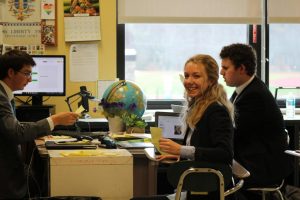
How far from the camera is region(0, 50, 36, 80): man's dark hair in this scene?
2.67m

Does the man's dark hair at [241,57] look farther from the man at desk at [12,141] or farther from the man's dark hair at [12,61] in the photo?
the man's dark hair at [12,61]

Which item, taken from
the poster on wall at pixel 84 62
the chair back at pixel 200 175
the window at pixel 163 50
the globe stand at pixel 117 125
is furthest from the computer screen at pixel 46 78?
the chair back at pixel 200 175

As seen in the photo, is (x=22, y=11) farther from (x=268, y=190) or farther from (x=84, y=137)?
(x=268, y=190)

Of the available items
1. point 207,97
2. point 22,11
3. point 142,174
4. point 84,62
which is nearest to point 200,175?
point 207,97

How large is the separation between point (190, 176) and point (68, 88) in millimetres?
2400

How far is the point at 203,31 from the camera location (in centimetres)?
454

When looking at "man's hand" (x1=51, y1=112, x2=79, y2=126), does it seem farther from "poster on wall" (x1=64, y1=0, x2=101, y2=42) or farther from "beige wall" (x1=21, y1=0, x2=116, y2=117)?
"poster on wall" (x1=64, y1=0, x2=101, y2=42)

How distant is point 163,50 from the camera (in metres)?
4.50

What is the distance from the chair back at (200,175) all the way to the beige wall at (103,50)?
224 cm

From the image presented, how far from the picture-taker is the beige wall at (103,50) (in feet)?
13.8

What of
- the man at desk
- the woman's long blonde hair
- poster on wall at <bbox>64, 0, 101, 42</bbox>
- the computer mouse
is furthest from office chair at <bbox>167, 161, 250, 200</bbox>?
poster on wall at <bbox>64, 0, 101, 42</bbox>

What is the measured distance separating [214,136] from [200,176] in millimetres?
177

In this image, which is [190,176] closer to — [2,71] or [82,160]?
[82,160]

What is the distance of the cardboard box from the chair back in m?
0.38
